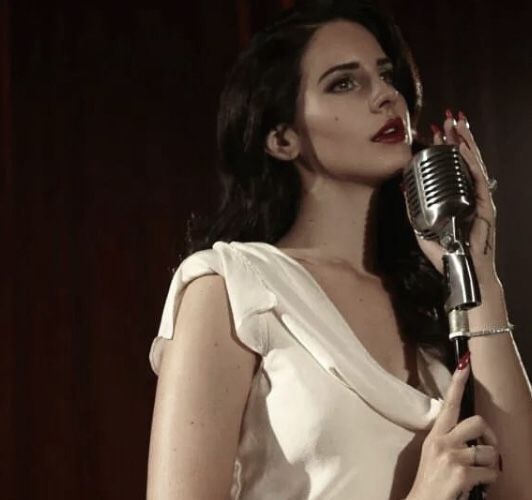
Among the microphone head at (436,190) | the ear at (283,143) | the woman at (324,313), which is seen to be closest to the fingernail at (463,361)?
the woman at (324,313)

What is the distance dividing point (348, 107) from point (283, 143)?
105 millimetres

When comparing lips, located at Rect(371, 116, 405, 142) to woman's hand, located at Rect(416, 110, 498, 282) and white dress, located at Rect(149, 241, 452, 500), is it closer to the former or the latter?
woman's hand, located at Rect(416, 110, 498, 282)

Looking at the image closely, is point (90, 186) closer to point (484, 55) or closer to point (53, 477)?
point (53, 477)

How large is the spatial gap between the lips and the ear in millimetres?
114

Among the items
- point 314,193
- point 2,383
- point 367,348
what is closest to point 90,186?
point 2,383

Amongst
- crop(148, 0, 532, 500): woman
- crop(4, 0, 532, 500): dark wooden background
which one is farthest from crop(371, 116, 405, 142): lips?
crop(4, 0, 532, 500): dark wooden background

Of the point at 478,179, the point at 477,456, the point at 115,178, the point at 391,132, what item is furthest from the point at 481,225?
the point at 115,178

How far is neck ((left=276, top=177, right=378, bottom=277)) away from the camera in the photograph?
130cm

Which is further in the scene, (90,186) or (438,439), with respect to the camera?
(90,186)

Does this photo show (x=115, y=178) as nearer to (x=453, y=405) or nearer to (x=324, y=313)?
(x=324, y=313)

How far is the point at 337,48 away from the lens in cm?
133

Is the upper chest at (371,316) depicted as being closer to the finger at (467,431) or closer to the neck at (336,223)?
the neck at (336,223)

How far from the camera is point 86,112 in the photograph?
1.81 metres

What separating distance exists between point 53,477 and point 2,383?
16cm
